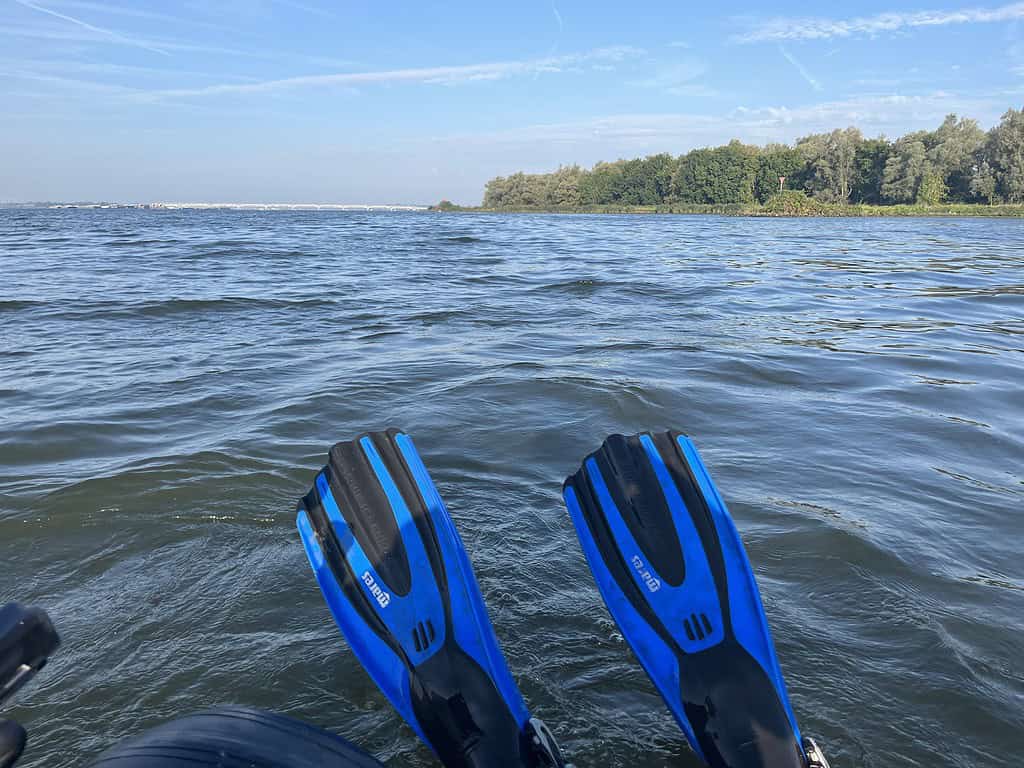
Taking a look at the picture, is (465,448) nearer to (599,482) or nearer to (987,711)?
(599,482)

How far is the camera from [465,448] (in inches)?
162

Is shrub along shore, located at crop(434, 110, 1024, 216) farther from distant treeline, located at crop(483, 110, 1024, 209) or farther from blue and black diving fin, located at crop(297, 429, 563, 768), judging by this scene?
blue and black diving fin, located at crop(297, 429, 563, 768)

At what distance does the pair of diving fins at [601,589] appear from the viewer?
5.68 feet

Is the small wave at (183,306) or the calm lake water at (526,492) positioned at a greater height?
the small wave at (183,306)

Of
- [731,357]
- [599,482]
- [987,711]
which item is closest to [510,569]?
[599,482]

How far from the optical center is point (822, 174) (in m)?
73.4

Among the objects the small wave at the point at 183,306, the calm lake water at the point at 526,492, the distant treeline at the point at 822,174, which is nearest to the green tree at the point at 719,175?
the distant treeline at the point at 822,174

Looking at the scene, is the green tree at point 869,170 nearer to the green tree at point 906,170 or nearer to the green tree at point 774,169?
the green tree at point 906,170

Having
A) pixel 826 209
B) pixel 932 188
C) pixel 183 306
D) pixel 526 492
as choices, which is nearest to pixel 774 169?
pixel 826 209

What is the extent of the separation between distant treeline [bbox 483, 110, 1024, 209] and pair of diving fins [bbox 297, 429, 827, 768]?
67.4m

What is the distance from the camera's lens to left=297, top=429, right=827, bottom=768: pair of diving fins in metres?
1.73

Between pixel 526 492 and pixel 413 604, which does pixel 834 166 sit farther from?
pixel 413 604

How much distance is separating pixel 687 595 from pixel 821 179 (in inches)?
3266

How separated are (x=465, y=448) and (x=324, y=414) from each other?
1.23 meters
